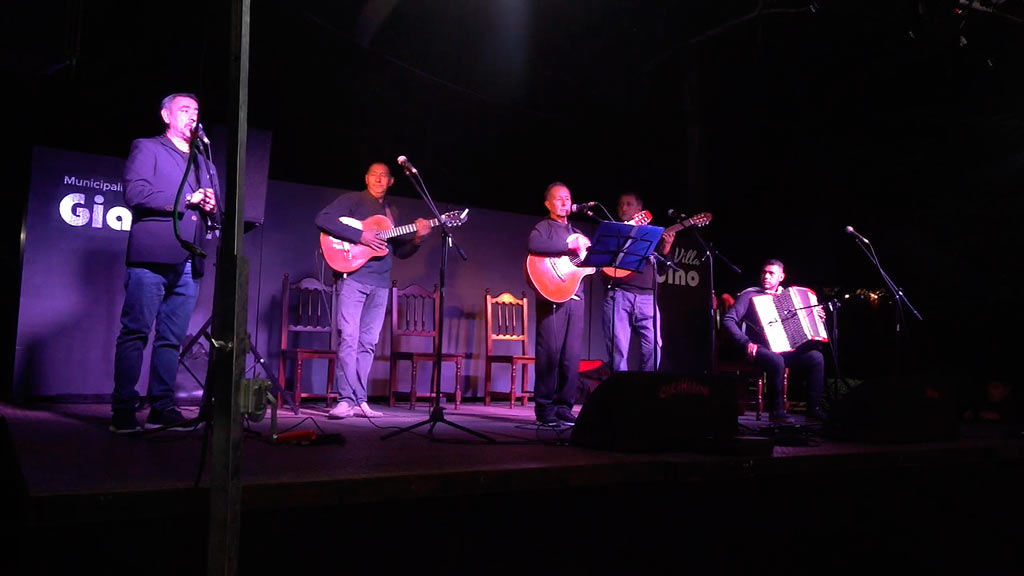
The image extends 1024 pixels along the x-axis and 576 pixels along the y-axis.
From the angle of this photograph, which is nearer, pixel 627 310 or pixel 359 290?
pixel 359 290

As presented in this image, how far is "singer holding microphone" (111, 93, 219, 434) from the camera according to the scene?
3879mm

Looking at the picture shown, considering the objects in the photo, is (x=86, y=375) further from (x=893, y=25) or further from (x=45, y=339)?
(x=893, y=25)

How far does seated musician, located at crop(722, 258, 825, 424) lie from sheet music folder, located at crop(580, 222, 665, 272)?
205cm

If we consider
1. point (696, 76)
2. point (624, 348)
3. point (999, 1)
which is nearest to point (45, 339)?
point (624, 348)

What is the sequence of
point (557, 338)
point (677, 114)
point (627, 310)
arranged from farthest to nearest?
1. point (677, 114)
2. point (627, 310)
3. point (557, 338)

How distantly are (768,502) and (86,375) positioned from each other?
220 inches

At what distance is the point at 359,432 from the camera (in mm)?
4406

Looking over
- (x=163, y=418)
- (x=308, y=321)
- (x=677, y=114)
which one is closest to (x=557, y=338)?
(x=163, y=418)

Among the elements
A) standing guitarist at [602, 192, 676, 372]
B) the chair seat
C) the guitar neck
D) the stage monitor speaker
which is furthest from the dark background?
the stage monitor speaker

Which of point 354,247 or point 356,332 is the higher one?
point 354,247

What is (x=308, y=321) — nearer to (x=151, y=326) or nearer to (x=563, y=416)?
(x=563, y=416)

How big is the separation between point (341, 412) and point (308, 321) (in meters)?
2.14

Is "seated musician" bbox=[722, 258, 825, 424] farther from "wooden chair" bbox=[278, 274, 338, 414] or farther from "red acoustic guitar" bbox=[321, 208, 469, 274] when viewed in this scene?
"wooden chair" bbox=[278, 274, 338, 414]

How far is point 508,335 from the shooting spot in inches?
314
